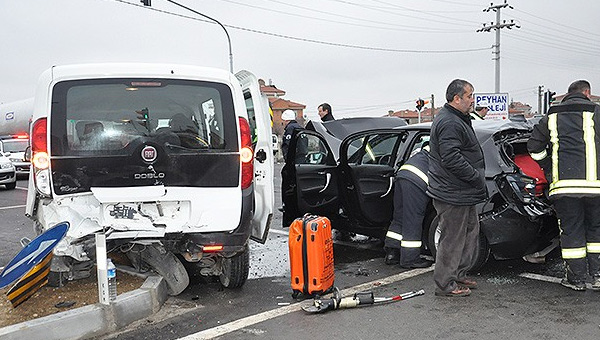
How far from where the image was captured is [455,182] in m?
5.12

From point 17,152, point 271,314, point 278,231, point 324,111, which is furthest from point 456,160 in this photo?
point 17,152

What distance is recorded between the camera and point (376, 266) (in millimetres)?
6453

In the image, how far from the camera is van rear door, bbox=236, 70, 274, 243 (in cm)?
538

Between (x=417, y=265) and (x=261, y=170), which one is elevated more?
(x=261, y=170)

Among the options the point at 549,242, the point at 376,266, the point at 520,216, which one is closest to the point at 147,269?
the point at 376,266

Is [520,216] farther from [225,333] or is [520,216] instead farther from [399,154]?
[225,333]

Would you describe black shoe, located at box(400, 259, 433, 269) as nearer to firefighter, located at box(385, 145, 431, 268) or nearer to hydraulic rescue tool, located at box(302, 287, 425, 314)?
firefighter, located at box(385, 145, 431, 268)

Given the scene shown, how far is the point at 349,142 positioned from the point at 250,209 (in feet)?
7.17

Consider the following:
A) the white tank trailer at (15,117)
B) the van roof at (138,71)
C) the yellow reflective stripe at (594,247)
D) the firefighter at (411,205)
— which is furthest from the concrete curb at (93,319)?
the white tank trailer at (15,117)

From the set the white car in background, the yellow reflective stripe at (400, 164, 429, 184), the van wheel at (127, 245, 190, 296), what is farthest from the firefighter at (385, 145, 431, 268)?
the white car in background

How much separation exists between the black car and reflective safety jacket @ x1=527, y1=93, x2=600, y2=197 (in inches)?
12.5

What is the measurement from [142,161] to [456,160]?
8.39 feet

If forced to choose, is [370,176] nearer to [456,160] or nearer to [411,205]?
[411,205]

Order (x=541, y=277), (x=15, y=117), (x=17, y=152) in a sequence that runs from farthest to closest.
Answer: (x=15, y=117) → (x=17, y=152) → (x=541, y=277)
